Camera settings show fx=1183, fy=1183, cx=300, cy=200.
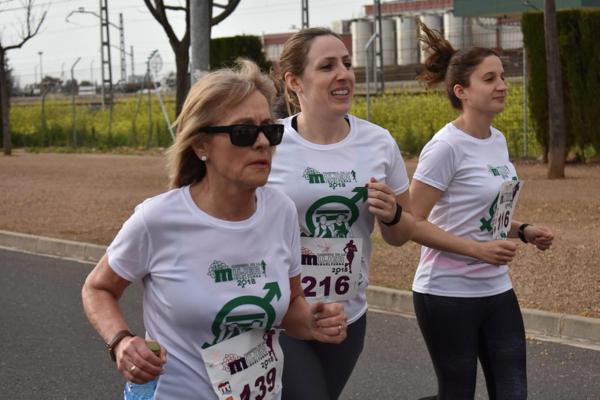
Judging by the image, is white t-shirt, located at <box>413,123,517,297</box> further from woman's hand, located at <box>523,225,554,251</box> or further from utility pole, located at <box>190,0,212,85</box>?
utility pole, located at <box>190,0,212,85</box>

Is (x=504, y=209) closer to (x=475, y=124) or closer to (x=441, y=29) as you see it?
(x=475, y=124)

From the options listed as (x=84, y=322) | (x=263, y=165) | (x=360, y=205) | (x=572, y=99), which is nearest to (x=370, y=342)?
(x=84, y=322)

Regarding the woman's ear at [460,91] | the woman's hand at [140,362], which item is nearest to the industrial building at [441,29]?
the woman's ear at [460,91]

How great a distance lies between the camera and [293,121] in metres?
4.58

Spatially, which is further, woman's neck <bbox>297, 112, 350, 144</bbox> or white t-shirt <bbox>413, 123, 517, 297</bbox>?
white t-shirt <bbox>413, 123, 517, 297</bbox>

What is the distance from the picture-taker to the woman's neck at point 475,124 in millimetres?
5004

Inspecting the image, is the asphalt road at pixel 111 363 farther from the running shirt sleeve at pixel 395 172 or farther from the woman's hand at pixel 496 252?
the running shirt sleeve at pixel 395 172

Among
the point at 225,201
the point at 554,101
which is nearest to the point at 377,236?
the point at 554,101

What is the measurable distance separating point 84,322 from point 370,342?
2.17 metres

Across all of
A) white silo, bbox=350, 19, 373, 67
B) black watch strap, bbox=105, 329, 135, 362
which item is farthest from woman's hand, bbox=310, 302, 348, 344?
white silo, bbox=350, 19, 373, 67

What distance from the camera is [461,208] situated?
4879mm

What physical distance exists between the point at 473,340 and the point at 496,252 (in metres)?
0.38

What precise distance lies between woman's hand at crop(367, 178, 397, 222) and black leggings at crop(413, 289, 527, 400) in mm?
750

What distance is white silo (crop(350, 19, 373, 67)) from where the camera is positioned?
4301cm
